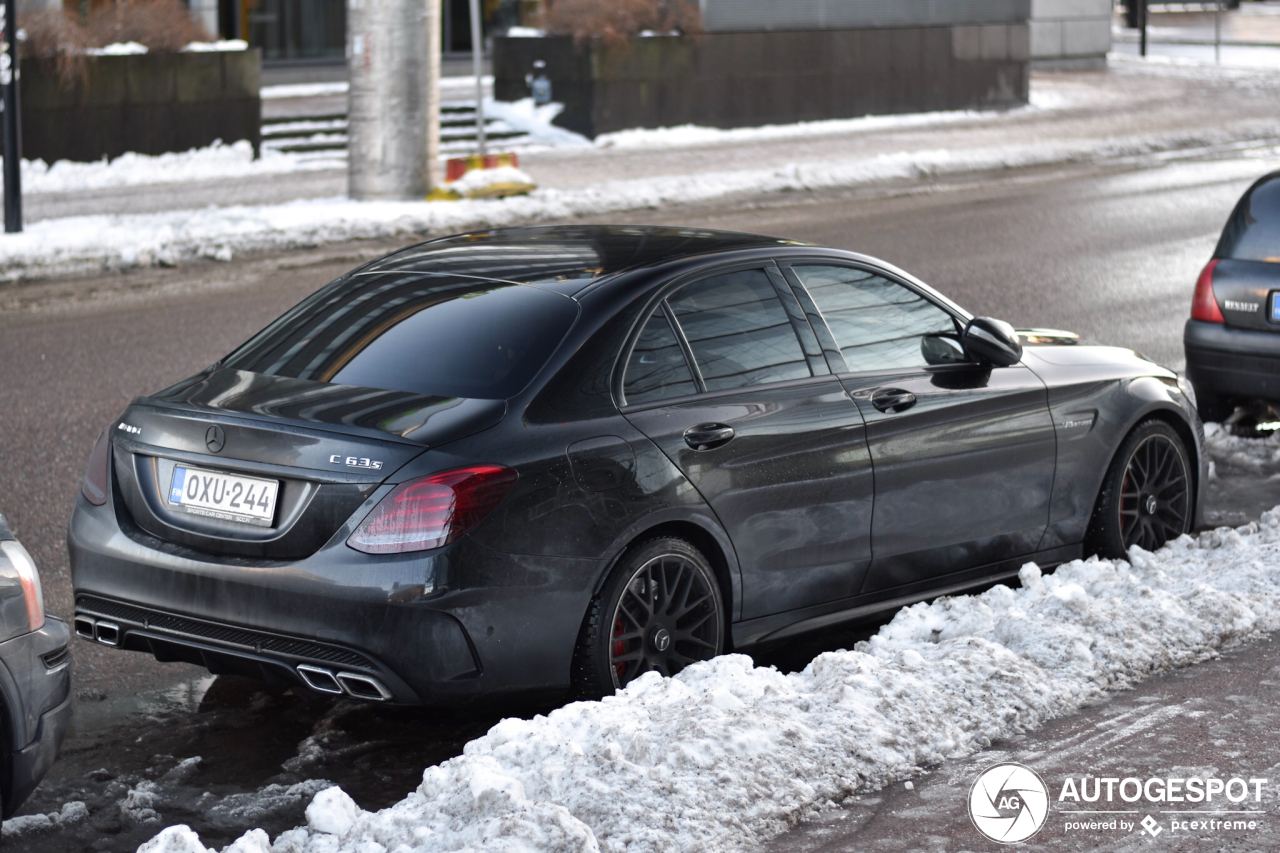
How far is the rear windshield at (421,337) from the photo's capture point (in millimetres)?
5121

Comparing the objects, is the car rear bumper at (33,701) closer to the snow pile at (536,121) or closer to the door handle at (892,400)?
the door handle at (892,400)

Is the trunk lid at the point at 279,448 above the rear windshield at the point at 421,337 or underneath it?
underneath

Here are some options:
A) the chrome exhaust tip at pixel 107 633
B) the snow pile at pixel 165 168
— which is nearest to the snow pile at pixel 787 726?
the chrome exhaust tip at pixel 107 633

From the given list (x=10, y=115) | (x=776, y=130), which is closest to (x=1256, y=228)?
(x=10, y=115)

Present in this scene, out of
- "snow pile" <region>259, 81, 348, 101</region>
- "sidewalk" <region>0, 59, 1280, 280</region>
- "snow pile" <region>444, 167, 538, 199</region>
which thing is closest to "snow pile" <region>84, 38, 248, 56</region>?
"sidewalk" <region>0, 59, 1280, 280</region>

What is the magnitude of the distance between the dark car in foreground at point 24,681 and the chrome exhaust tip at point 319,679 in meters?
0.73

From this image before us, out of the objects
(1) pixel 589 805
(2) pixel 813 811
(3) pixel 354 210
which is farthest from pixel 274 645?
(3) pixel 354 210

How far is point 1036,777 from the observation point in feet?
14.9

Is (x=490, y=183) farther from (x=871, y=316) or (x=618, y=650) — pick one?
(x=618, y=650)

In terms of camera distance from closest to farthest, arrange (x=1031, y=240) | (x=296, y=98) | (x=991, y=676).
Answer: (x=991, y=676)
(x=1031, y=240)
(x=296, y=98)

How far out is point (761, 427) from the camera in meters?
5.42

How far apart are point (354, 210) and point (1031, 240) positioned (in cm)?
668

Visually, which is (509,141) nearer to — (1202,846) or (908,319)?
(908,319)

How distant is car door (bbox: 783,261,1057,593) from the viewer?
5.81 metres
